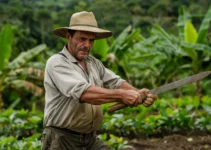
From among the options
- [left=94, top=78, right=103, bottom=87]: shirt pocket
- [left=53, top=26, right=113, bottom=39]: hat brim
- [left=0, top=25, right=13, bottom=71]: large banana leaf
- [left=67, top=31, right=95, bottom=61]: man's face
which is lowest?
[left=0, top=25, right=13, bottom=71]: large banana leaf

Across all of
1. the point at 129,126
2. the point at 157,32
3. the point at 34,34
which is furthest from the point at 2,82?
the point at 34,34

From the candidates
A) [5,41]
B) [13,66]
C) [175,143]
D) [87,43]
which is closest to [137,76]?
[13,66]

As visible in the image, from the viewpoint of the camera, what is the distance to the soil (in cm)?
555

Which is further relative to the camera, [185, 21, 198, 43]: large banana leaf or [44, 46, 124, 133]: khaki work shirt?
[185, 21, 198, 43]: large banana leaf

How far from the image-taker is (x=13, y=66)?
1002 centimetres

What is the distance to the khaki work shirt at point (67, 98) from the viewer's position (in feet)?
9.82

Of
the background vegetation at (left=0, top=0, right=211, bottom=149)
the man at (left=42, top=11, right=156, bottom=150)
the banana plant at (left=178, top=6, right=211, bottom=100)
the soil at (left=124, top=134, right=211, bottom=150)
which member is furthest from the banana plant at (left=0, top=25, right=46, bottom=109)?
the man at (left=42, top=11, right=156, bottom=150)

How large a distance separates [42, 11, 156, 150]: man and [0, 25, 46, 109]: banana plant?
6.12m

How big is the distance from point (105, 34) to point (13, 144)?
6.16 ft

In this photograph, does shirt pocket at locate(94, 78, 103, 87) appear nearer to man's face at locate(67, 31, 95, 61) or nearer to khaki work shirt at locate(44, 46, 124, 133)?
khaki work shirt at locate(44, 46, 124, 133)

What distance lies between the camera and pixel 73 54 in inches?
127

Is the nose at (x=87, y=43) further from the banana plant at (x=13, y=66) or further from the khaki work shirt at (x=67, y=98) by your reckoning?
the banana plant at (x=13, y=66)

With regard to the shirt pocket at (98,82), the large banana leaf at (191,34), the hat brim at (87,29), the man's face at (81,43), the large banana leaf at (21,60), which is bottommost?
the large banana leaf at (21,60)

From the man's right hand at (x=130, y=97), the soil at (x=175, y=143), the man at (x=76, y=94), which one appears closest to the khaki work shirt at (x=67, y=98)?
the man at (x=76, y=94)
